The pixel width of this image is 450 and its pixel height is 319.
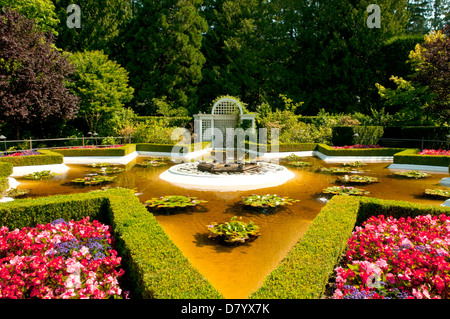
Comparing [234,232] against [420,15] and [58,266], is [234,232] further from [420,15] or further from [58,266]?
[420,15]

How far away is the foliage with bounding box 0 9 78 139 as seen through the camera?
1586 cm

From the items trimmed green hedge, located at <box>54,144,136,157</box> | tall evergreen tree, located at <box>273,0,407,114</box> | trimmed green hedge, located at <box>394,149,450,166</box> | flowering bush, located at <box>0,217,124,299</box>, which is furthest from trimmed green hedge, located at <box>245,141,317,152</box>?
flowering bush, located at <box>0,217,124,299</box>

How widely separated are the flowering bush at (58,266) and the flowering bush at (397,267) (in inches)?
106

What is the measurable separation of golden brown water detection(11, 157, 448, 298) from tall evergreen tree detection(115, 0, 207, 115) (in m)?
18.7

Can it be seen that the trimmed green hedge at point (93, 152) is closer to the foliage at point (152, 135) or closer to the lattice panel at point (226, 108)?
the foliage at point (152, 135)

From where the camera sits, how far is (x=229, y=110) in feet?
85.6

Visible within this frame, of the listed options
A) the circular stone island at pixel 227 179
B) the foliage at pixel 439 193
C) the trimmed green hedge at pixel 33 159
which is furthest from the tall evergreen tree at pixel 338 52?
the trimmed green hedge at pixel 33 159

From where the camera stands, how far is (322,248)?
3.80m

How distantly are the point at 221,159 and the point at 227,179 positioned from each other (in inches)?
270

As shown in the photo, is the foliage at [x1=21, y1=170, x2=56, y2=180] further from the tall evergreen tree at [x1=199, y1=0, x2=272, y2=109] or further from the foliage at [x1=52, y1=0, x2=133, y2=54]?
the tall evergreen tree at [x1=199, y1=0, x2=272, y2=109]

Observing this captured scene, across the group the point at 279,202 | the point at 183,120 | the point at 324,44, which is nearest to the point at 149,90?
the point at 183,120
